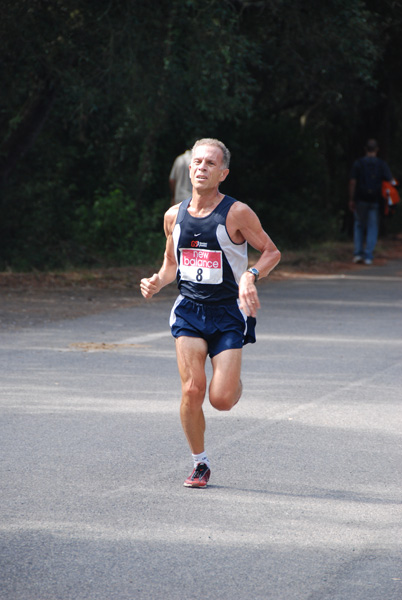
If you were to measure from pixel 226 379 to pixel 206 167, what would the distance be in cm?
112

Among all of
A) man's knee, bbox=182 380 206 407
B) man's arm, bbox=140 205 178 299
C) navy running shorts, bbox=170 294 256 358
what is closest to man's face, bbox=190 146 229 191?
man's arm, bbox=140 205 178 299

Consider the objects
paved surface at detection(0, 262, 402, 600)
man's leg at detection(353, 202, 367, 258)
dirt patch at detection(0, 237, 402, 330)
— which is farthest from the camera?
man's leg at detection(353, 202, 367, 258)

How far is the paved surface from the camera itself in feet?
14.4

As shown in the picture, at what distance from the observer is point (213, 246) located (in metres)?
5.86

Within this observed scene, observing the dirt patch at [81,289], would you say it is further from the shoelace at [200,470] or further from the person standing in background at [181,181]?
the shoelace at [200,470]

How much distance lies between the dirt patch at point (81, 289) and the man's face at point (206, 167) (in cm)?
502

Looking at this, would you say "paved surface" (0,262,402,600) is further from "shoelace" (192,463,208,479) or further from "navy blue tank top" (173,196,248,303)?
"navy blue tank top" (173,196,248,303)

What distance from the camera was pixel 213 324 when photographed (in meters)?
5.89

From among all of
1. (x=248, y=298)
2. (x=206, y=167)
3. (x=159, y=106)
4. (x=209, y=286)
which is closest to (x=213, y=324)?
(x=209, y=286)

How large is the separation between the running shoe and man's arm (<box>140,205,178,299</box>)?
96cm

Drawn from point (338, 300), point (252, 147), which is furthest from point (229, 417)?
point (252, 147)

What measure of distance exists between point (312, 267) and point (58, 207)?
512cm

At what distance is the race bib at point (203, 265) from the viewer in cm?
587

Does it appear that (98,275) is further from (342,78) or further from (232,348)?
(232,348)
